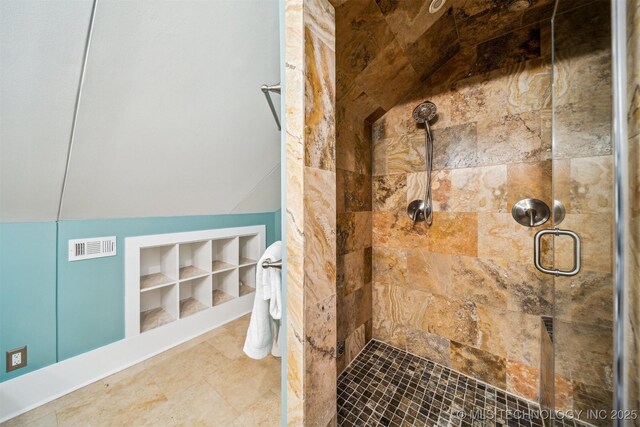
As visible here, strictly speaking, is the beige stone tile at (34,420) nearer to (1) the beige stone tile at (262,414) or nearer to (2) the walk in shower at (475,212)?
(1) the beige stone tile at (262,414)

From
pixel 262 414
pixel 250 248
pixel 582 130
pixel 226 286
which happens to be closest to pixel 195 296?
pixel 226 286

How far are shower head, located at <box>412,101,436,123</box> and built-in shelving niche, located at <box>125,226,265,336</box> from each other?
176 cm

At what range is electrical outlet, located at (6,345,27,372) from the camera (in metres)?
1.06

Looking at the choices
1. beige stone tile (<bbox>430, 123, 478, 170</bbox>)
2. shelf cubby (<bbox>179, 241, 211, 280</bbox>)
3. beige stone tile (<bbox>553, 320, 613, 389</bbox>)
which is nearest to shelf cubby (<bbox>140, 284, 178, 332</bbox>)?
shelf cubby (<bbox>179, 241, 211, 280</bbox>)

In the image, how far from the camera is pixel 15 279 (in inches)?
42.1

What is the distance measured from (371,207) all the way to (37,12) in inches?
62.1

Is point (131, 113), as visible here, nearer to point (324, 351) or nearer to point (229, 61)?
point (229, 61)

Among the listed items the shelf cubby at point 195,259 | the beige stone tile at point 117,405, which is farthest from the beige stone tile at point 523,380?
the shelf cubby at point 195,259

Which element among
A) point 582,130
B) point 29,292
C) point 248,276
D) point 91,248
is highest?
point 582,130

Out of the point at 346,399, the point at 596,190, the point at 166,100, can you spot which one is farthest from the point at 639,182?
the point at 166,100

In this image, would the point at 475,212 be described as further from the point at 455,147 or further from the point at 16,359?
the point at 16,359

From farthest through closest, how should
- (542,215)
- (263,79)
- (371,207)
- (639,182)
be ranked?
(371,207), (263,79), (542,215), (639,182)

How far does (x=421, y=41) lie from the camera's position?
985 millimetres

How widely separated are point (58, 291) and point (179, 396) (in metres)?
0.90
